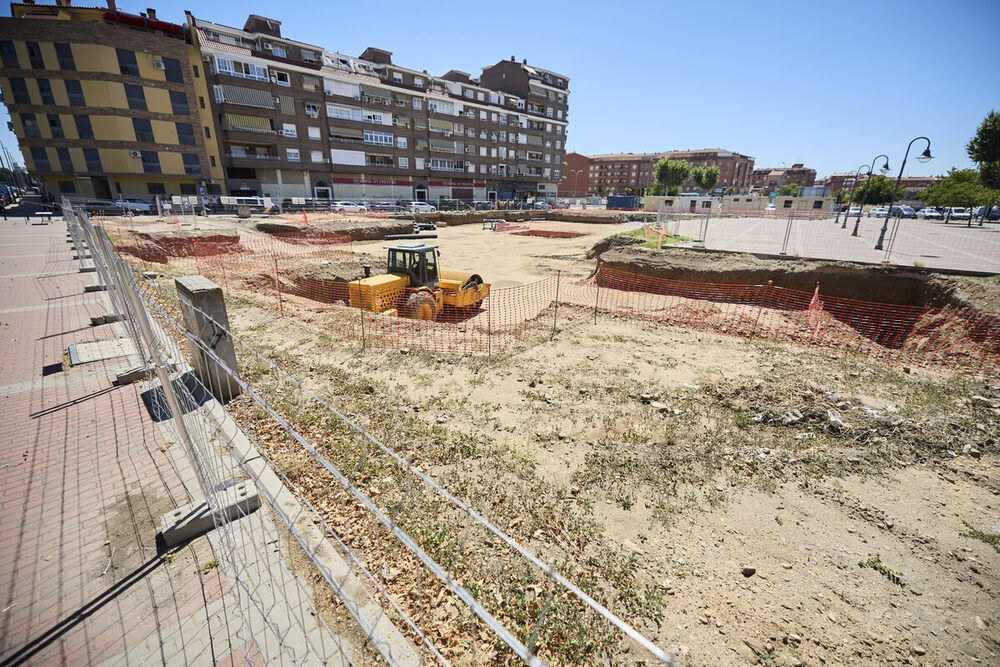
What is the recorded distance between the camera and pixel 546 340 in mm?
10680

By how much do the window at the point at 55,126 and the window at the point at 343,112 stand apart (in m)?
24.0

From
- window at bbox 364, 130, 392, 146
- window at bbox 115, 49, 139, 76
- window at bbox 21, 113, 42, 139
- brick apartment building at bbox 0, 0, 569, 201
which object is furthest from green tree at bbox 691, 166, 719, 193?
window at bbox 21, 113, 42, 139

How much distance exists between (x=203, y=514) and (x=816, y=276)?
715 inches

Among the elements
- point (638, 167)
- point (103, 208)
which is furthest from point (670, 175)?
point (103, 208)

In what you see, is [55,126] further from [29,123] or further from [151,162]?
[151,162]

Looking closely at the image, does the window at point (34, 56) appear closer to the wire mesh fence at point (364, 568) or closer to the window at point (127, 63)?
the window at point (127, 63)

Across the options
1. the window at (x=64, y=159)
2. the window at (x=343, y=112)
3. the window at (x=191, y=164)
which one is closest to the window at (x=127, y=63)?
the window at (x=191, y=164)

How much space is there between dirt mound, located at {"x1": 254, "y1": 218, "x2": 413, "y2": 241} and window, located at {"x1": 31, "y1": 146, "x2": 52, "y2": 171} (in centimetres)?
2922

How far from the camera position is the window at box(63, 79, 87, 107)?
123ft

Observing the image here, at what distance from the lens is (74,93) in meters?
37.9

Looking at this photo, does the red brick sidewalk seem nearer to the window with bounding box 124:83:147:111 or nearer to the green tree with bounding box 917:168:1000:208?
the window with bounding box 124:83:147:111

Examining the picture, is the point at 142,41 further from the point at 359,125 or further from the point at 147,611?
the point at 147,611

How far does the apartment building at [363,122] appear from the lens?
4331 centimetres

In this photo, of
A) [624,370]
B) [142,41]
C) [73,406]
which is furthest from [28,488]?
[142,41]
